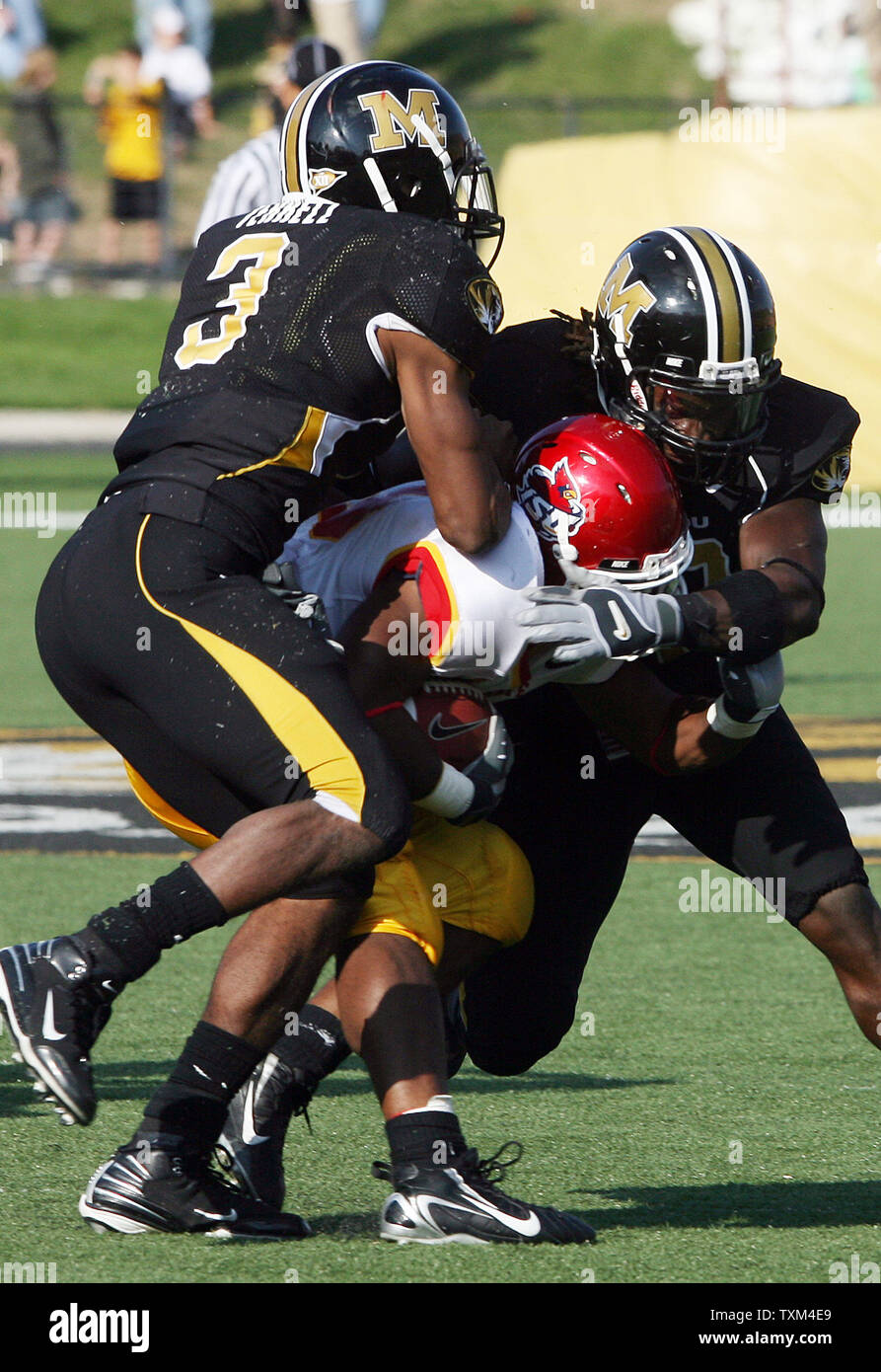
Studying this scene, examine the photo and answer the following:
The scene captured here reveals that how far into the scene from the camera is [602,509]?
11.9 feet

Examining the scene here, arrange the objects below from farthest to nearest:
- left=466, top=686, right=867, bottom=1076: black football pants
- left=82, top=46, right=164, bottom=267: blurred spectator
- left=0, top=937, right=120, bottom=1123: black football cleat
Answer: left=82, top=46, right=164, bottom=267: blurred spectator, left=466, top=686, right=867, bottom=1076: black football pants, left=0, top=937, right=120, bottom=1123: black football cleat

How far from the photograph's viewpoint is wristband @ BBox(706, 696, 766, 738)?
3.80 m

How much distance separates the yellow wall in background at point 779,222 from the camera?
14.1 metres

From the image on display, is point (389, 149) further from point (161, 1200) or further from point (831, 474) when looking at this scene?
point (161, 1200)

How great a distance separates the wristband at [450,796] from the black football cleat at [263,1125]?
0.52 m

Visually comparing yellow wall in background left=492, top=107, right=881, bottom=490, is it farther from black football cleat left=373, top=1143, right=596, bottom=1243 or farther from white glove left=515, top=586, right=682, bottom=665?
black football cleat left=373, top=1143, right=596, bottom=1243

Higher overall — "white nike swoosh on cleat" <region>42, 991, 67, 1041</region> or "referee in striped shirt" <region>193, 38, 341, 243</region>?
"referee in striped shirt" <region>193, 38, 341, 243</region>

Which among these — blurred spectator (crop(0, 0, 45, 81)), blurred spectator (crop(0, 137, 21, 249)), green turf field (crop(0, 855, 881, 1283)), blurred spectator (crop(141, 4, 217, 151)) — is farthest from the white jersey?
blurred spectator (crop(0, 0, 45, 81))

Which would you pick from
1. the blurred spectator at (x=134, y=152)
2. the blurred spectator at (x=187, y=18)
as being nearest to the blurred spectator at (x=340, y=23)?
the blurred spectator at (x=134, y=152)

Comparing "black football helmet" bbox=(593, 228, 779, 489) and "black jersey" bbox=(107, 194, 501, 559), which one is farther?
"black football helmet" bbox=(593, 228, 779, 489)

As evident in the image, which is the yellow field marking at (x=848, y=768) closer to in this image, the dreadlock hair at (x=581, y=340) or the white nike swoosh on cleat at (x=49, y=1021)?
the dreadlock hair at (x=581, y=340)

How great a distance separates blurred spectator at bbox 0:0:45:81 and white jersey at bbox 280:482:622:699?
→ 20906 mm

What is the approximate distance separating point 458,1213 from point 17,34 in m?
22.8
